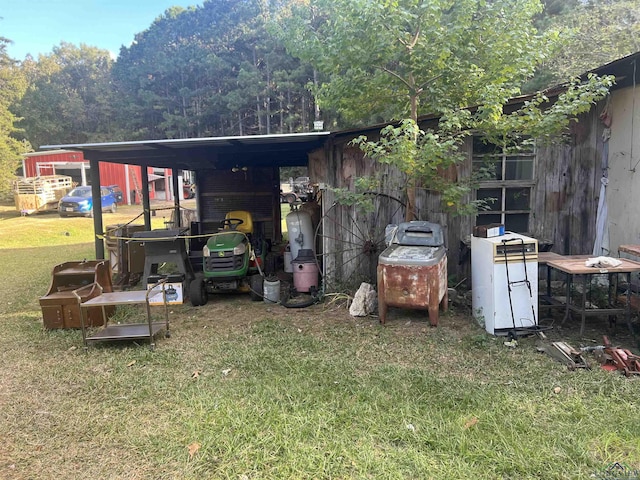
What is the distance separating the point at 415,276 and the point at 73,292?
376cm

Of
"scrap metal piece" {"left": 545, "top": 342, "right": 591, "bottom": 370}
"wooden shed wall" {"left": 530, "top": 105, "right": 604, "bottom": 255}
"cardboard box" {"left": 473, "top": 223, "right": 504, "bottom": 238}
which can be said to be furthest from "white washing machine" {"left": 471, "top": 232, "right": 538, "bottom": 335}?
"wooden shed wall" {"left": 530, "top": 105, "right": 604, "bottom": 255}

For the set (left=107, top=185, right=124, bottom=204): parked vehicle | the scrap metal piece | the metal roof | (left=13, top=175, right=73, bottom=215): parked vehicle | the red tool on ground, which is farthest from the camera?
(left=107, top=185, right=124, bottom=204): parked vehicle

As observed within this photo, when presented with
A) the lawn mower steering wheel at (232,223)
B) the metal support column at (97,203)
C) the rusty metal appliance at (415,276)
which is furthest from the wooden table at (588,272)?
the metal support column at (97,203)

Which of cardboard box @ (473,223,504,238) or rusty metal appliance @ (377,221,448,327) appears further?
cardboard box @ (473,223,504,238)

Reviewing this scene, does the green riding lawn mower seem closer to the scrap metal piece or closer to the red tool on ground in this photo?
the scrap metal piece

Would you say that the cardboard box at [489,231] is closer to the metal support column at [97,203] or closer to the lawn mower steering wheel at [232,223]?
the lawn mower steering wheel at [232,223]

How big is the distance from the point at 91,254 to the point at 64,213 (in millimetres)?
9139

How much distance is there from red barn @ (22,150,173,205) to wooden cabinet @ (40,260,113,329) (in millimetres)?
17914

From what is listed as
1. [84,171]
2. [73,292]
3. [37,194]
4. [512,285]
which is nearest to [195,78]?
[84,171]

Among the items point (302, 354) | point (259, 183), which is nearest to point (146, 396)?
point (302, 354)

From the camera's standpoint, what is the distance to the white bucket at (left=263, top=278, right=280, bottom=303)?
5660mm

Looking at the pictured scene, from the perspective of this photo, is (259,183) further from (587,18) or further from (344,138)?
(587,18)

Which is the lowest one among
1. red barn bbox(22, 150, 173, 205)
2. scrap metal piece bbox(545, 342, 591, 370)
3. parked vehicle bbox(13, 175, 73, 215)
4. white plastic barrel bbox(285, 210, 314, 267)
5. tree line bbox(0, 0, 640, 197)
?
scrap metal piece bbox(545, 342, 591, 370)

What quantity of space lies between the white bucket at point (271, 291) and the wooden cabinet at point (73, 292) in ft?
6.32
